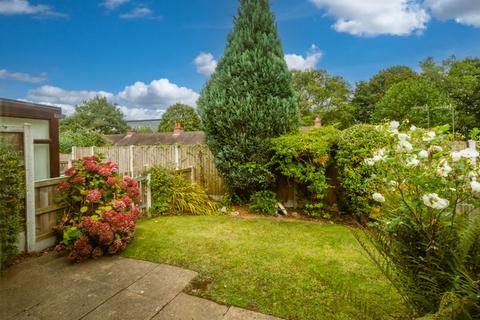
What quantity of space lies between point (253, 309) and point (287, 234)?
236 cm

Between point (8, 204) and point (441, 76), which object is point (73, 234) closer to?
point (8, 204)

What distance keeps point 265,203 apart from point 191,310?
394 centimetres

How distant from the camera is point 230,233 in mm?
4672

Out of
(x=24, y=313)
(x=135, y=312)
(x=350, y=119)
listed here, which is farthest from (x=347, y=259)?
(x=350, y=119)

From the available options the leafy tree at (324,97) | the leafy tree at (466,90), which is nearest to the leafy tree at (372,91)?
the leafy tree at (324,97)

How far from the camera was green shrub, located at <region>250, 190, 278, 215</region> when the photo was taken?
6.14 metres

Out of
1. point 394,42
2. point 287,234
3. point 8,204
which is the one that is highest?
point 394,42

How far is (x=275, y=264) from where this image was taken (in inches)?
132

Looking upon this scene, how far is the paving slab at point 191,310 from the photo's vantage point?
229 cm

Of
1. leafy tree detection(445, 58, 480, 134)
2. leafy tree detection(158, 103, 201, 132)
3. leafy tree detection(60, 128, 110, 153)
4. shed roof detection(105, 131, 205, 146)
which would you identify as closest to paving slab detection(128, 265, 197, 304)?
leafy tree detection(60, 128, 110, 153)

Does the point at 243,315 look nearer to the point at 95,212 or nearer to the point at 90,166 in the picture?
the point at 95,212

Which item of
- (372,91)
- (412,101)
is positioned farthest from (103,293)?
(372,91)

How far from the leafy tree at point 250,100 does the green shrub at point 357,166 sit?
4.42 feet

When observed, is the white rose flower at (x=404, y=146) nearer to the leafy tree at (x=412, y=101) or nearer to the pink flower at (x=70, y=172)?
the pink flower at (x=70, y=172)
